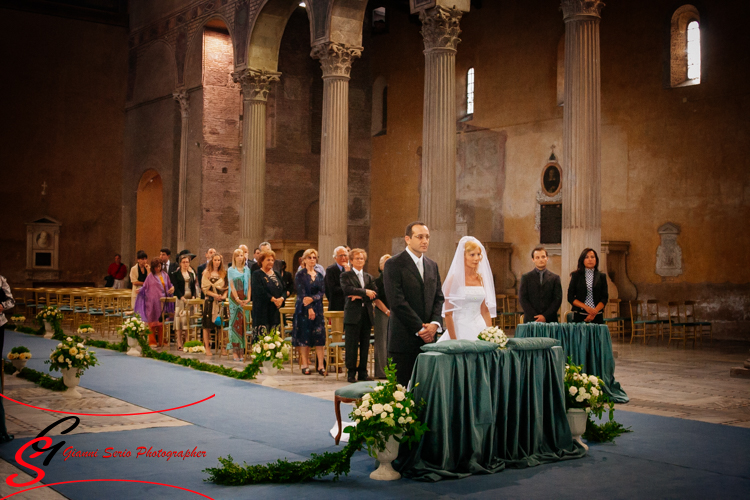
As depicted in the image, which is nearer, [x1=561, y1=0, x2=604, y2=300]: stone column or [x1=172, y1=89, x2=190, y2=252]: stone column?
[x1=561, y1=0, x2=604, y2=300]: stone column

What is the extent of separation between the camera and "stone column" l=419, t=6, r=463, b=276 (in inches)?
572

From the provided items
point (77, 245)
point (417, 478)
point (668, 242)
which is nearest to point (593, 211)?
point (668, 242)

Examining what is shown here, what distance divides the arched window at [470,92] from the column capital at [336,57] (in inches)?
204

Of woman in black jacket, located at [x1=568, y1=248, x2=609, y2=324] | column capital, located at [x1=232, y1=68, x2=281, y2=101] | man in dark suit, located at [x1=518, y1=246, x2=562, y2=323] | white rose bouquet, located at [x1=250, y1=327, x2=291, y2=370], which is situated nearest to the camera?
man in dark suit, located at [x1=518, y1=246, x2=562, y2=323]

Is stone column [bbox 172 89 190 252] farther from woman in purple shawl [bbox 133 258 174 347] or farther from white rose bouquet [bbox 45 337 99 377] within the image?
white rose bouquet [bbox 45 337 99 377]

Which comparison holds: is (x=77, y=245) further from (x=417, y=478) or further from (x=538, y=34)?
(x=417, y=478)

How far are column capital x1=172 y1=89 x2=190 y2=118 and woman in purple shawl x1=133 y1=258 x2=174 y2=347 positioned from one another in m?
10.7

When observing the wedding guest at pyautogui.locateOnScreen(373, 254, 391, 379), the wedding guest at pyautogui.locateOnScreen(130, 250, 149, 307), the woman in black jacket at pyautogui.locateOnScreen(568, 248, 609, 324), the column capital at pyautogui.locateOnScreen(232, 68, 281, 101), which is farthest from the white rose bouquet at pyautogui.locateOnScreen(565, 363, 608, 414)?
the column capital at pyautogui.locateOnScreen(232, 68, 281, 101)

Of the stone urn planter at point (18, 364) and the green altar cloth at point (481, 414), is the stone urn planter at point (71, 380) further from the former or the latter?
the green altar cloth at point (481, 414)

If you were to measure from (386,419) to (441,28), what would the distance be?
11.1 m

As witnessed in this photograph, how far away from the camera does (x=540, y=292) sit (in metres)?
8.74

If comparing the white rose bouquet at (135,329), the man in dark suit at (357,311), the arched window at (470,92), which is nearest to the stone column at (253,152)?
the arched window at (470,92)

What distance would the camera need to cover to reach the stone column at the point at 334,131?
17047 millimetres

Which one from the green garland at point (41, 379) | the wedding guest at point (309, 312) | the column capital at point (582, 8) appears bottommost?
the green garland at point (41, 379)
